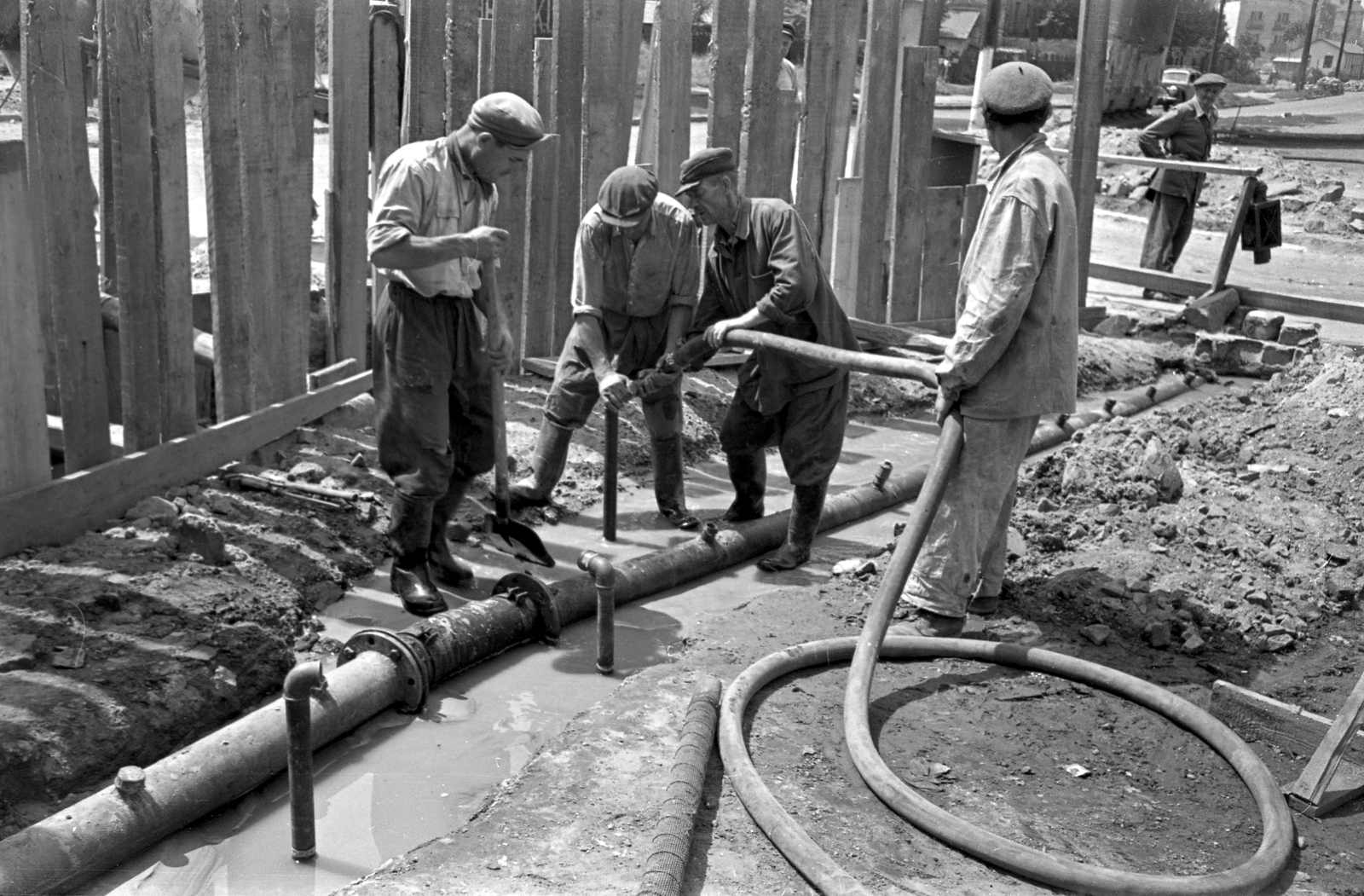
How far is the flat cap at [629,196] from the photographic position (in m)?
5.97

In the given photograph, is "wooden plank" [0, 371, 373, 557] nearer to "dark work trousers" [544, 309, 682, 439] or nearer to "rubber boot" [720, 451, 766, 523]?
"dark work trousers" [544, 309, 682, 439]

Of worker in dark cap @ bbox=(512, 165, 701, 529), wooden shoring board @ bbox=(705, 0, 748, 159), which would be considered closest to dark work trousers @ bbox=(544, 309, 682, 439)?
worker in dark cap @ bbox=(512, 165, 701, 529)

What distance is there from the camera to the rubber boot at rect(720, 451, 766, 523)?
6645 millimetres

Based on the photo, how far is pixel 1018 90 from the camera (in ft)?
15.6

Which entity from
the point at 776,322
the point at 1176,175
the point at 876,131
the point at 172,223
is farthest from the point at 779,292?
the point at 1176,175

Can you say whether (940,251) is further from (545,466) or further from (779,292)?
(545,466)

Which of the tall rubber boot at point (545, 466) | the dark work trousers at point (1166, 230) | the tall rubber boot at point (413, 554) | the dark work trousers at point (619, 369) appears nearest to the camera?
the tall rubber boot at point (413, 554)

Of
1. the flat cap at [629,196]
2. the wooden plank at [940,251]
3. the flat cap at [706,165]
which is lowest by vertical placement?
the wooden plank at [940,251]

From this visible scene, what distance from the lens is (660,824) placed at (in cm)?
367

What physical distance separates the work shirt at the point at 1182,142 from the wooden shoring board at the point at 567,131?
7.34m

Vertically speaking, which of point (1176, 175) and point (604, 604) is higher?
point (1176, 175)

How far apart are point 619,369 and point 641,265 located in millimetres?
589

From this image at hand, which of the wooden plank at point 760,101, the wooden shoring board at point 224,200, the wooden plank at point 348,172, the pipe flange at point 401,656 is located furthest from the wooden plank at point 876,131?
the pipe flange at point 401,656

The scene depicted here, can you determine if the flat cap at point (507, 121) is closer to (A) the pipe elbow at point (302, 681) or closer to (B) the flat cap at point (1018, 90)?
(B) the flat cap at point (1018, 90)
